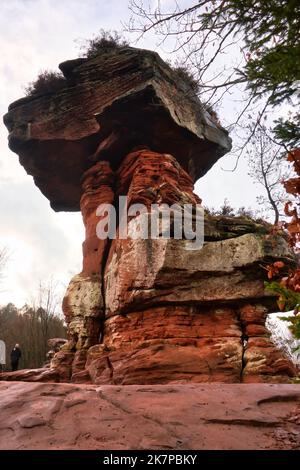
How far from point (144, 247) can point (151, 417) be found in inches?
238

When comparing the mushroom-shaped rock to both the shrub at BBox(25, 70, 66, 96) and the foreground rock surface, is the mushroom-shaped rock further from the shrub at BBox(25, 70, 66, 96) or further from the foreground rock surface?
the foreground rock surface

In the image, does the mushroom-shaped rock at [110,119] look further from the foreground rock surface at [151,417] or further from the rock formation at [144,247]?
the foreground rock surface at [151,417]

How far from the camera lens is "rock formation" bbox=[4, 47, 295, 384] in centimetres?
850

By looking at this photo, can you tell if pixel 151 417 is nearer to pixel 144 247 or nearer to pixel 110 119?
pixel 144 247

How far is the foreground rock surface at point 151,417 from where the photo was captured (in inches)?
129

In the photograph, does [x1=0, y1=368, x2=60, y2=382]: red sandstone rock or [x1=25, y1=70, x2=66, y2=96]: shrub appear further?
[x1=25, y1=70, x2=66, y2=96]: shrub

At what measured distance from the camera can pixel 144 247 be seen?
9.66 m

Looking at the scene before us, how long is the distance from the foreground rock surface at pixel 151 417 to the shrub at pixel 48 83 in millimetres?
11026

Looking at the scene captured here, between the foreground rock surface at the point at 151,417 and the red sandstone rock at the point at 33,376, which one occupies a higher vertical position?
the foreground rock surface at the point at 151,417

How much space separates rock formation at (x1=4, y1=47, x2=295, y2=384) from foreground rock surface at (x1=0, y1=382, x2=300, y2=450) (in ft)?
11.6

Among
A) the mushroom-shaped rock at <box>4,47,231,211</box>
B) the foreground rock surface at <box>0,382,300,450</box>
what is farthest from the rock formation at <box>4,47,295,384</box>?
the foreground rock surface at <box>0,382,300,450</box>

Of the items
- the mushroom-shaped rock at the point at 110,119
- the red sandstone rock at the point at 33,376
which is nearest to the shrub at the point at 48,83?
the mushroom-shaped rock at the point at 110,119

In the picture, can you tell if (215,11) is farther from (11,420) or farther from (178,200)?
(178,200)
